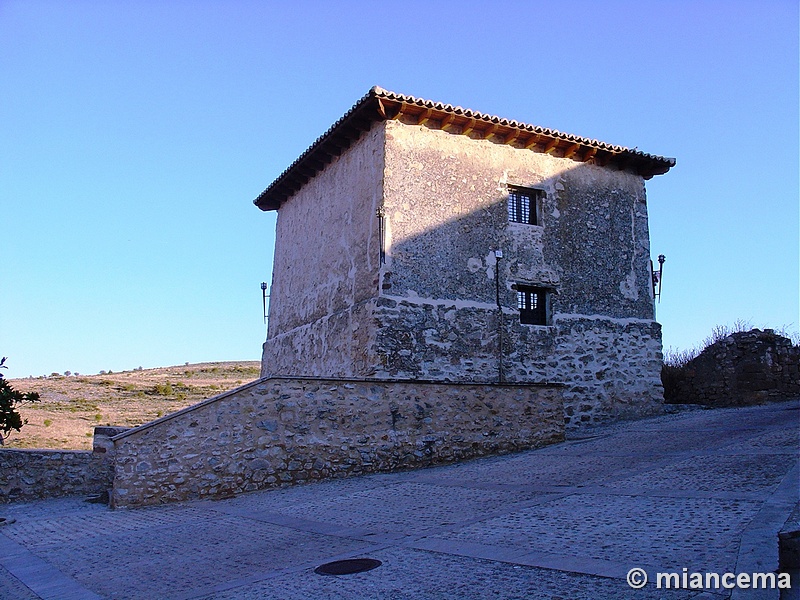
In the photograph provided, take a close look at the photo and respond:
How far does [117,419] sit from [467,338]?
Answer: 13969 millimetres

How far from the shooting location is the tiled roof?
14.3 meters

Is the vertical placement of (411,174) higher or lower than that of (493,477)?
higher

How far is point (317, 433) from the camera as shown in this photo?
1049 centimetres

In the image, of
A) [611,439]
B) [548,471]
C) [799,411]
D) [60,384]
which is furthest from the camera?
[60,384]

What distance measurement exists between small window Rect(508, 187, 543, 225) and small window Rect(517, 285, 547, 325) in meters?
1.71

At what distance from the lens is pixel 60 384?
30.3 metres

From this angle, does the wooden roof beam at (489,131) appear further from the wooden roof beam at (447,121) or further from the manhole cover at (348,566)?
the manhole cover at (348,566)

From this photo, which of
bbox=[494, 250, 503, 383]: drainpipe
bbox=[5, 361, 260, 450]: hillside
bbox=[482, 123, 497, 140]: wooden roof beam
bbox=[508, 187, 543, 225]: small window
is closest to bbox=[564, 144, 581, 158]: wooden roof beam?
bbox=[508, 187, 543, 225]: small window

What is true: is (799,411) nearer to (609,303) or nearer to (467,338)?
(609,303)

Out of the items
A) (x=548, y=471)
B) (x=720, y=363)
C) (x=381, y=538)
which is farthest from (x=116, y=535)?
(x=720, y=363)

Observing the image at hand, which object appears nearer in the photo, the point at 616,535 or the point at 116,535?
the point at 616,535

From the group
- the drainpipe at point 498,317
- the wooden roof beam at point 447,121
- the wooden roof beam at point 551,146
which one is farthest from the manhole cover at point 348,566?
the wooden roof beam at point 551,146

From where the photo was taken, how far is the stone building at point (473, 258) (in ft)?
46.2

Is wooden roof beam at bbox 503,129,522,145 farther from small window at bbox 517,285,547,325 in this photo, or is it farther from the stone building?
small window at bbox 517,285,547,325
